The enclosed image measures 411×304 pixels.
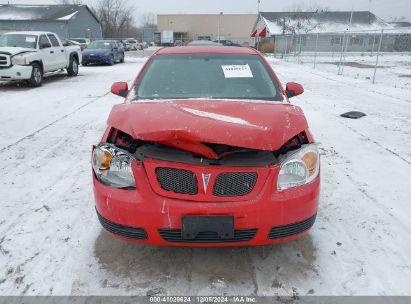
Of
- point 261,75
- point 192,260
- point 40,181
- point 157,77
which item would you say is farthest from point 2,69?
point 192,260

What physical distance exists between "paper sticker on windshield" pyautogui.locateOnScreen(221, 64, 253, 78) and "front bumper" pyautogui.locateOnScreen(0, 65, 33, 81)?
32.4 feet

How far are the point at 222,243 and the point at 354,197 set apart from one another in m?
2.13

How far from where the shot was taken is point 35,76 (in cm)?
1209

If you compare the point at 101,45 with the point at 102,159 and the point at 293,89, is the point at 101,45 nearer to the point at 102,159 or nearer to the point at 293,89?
the point at 293,89

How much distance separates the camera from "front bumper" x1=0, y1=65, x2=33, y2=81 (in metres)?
11.4

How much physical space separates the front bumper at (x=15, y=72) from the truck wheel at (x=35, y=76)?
0.25 metres

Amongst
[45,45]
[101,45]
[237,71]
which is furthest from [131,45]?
[237,71]

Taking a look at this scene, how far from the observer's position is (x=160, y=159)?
2535mm

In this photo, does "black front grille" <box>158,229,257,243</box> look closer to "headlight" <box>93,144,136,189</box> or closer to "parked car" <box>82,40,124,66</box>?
"headlight" <box>93,144,136,189</box>

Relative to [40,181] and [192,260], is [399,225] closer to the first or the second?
[192,260]

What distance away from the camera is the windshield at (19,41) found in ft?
40.8

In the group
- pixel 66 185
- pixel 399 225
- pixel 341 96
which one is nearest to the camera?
pixel 399 225

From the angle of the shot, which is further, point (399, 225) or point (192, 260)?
point (399, 225)

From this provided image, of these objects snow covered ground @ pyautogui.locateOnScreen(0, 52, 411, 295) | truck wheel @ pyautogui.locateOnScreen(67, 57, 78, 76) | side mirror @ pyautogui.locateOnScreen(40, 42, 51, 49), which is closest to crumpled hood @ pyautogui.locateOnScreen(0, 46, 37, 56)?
side mirror @ pyautogui.locateOnScreen(40, 42, 51, 49)
